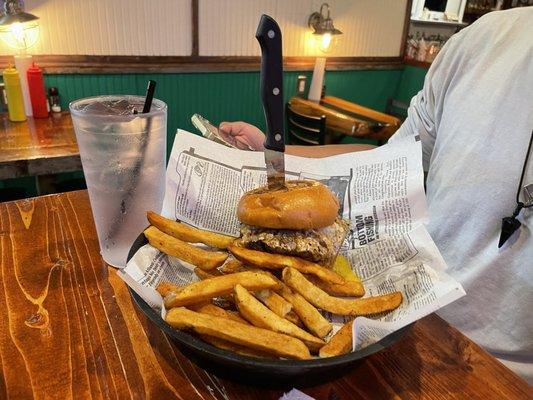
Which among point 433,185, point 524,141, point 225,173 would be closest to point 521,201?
point 524,141

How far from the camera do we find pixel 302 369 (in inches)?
27.7

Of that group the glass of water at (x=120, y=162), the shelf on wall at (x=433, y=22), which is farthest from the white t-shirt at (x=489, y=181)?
the shelf on wall at (x=433, y=22)

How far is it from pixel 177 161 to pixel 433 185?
0.94 metres

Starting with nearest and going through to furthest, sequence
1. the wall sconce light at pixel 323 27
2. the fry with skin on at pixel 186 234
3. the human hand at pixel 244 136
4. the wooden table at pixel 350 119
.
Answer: the fry with skin on at pixel 186 234
the human hand at pixel 244 136
the wooden table at pixel 350 119
the wall sconce light at pixel 323 27

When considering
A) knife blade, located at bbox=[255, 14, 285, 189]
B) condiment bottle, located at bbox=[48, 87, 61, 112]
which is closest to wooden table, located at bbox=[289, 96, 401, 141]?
condiment bottle, located at bbox=[48, 87, 61, 112]

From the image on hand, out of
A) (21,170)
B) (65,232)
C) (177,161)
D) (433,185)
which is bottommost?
(21,170)

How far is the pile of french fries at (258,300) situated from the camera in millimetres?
774

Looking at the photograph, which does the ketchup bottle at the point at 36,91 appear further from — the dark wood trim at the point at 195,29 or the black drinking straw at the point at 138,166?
the black drinking straw at the point at 138,166

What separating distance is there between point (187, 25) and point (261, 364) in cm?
399

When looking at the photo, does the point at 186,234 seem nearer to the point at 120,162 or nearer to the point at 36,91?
the point at 120,162

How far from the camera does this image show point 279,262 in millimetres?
963

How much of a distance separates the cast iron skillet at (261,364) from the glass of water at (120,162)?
1.31 ft

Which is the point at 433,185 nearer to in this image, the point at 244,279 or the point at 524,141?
the point at 524,141

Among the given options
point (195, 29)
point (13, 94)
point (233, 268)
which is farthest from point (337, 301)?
point (195, 29)
